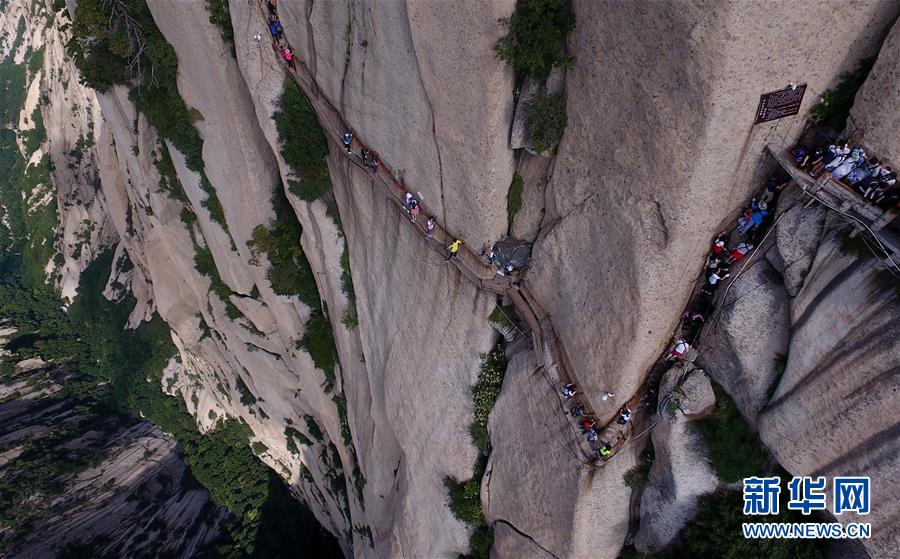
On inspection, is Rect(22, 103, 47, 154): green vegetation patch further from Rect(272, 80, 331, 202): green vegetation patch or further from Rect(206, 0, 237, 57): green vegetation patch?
Rect(272, 80, 331, 202): green vegetation patch

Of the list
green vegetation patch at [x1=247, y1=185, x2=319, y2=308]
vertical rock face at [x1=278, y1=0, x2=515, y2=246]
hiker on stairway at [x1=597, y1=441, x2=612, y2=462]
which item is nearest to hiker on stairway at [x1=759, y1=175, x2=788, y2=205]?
vertical rock face at [x1=278, y1=0, x2=515, y2=246]

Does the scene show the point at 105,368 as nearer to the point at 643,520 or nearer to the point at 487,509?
the point at 487,509

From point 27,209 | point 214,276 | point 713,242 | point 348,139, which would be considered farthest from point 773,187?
point 27,209

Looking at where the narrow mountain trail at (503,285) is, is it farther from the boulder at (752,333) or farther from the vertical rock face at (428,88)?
the boulder at (752,333)

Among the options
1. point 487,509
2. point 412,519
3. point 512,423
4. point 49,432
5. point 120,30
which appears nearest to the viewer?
point 512,423

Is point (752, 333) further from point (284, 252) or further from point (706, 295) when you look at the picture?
point (284, 252)

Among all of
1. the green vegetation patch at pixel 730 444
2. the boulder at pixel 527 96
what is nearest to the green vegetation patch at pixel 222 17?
the boulder at pixel 527 96

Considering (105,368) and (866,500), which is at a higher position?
(105,368)

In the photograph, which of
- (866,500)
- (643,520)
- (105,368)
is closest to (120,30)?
(643,520)
